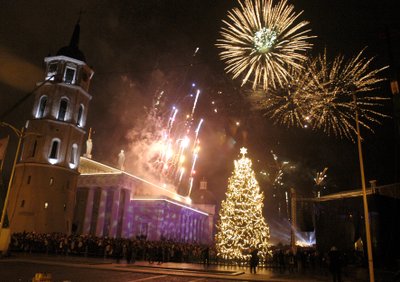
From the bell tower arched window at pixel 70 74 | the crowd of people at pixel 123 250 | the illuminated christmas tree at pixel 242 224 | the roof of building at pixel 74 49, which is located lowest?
the crowd of people at pixel 123 250

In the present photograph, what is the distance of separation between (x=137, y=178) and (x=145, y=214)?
673 cm

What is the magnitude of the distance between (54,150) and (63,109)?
19.6ft

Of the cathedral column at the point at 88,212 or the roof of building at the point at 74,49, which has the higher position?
the roof of building at the point at 74,49

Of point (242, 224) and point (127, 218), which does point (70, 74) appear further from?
point (242, 224)

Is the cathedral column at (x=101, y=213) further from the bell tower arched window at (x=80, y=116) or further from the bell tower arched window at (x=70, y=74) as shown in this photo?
the bell tower arched window at (x=70, y=74)

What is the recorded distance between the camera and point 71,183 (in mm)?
45000

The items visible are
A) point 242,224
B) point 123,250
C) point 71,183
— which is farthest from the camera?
point 71,183

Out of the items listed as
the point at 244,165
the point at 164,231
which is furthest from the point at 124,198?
the point at 244,165

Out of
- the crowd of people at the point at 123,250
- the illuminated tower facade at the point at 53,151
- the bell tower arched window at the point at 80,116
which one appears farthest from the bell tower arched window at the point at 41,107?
the crowd of people at the point at 123,250

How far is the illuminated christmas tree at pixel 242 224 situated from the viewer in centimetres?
2573

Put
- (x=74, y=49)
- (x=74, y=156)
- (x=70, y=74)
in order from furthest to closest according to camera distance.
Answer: (x=74, y=49) → (x=70, y=74) → (x=74, y=156)

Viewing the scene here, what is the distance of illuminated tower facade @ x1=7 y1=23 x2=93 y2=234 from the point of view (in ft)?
132

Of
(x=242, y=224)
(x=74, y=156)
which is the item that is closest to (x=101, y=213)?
(x=74, y=156)

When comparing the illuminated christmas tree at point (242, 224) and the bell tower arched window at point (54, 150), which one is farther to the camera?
the bell tower arched window at point (54, 150)
